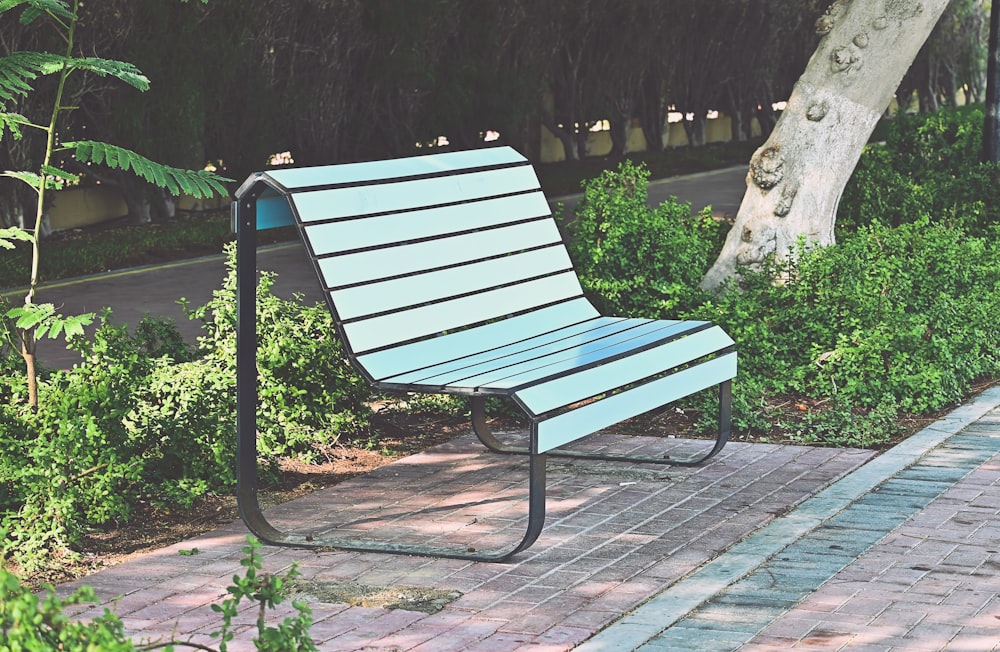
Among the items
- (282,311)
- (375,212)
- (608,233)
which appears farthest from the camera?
(608,233)

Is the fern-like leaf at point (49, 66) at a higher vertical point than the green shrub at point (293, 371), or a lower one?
higher

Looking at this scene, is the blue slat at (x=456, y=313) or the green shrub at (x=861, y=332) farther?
the green shrub at (x=861, y=332)

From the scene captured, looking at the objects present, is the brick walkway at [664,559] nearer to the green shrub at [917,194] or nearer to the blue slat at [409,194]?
the blue slat at [409,194]

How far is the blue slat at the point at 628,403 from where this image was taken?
5.16 m

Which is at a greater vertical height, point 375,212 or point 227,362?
point 375,212

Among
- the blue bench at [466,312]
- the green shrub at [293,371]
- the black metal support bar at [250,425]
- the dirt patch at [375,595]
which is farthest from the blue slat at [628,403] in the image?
the green shrub at [293,371]

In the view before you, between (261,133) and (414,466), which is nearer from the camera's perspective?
(414,466)

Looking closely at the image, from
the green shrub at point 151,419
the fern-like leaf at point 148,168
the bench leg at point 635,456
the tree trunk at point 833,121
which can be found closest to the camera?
the green shrub at point 151,419

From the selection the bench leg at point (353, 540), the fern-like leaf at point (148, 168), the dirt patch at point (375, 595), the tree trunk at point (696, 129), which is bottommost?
the dirt patch at point (375, 595)

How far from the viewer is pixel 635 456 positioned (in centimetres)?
680

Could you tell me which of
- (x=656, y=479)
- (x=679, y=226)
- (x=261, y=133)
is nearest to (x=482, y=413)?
(x=656, y=479)

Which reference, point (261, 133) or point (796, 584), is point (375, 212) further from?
point (261, 133)

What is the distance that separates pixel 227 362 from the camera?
6492 mm

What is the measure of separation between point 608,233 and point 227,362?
245 cm
